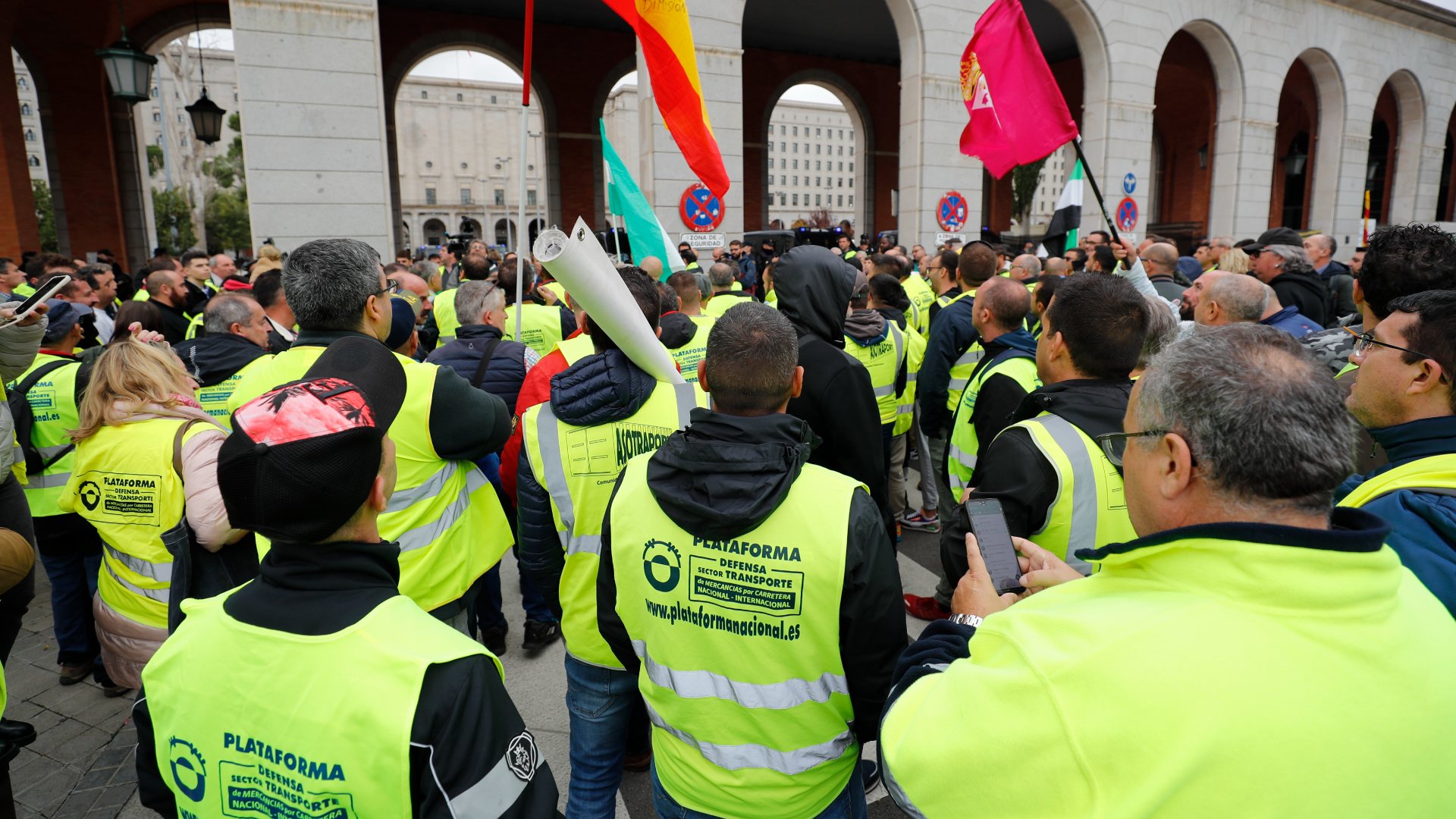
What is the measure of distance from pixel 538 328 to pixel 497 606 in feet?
8.00

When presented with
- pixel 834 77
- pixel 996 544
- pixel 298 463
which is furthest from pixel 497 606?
pixel 834 77

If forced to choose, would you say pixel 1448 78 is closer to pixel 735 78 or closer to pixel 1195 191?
pixel 1195 191

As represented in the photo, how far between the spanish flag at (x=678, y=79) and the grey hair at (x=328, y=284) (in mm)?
2980

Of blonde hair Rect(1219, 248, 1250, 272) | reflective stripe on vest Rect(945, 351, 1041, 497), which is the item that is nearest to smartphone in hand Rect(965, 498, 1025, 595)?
reflective stripe on vest Rect(945, 351, 1041, 497)

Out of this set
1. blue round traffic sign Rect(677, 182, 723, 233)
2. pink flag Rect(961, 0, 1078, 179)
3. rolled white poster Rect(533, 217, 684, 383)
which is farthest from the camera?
blue round traffic sign Rect(677, 182, 723, 233)

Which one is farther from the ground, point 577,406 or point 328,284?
point 328,284

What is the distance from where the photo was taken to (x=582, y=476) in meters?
2.59

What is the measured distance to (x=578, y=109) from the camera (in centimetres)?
2178

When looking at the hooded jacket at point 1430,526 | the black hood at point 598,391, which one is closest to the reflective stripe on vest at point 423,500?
the black hood at point 598,391

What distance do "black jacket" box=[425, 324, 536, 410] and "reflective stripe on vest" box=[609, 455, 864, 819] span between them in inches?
103

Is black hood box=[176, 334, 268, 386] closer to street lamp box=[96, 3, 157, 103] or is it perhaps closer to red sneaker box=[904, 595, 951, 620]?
red sneaker box=[904, 595, 951, 620]

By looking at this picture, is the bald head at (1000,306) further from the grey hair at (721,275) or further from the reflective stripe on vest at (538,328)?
the grey hair at (721,275)

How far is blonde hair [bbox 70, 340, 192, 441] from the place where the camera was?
3.26 metres

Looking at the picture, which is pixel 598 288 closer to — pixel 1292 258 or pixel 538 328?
pixel 538 328
